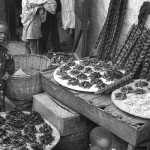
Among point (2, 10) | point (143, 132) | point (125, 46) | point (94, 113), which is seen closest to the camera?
point (143, 132)

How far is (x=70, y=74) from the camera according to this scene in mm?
5422

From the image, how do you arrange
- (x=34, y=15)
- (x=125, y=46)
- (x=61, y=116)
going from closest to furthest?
(x=61, y=116) < (x=125, y=46) < (x=34, y=15)

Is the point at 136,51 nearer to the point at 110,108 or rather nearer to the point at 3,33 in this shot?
the point at 110,108

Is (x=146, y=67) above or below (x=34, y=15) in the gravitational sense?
below

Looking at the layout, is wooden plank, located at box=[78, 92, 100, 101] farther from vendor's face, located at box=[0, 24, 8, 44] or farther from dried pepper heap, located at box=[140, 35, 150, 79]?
vendor's face, located at box=[0, 24, 8, 44]

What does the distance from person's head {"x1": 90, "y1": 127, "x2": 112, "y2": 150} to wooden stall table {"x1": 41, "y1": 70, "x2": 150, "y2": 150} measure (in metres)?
0.47

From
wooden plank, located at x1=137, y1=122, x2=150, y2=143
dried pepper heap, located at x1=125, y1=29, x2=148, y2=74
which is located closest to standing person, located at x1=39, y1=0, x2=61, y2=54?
dried pepper heap, located at x1=125, y1=29, x2=148, y2=74

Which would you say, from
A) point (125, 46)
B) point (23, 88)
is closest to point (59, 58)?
point (23, 88)

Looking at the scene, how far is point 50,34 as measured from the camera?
8.30m

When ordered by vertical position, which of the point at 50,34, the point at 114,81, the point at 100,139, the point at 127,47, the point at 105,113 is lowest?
the point at 100,139

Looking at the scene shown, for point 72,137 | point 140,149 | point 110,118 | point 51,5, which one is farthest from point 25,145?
point 51,5

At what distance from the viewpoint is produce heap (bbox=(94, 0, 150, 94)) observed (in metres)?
5.13

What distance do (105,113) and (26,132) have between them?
48.8 inches

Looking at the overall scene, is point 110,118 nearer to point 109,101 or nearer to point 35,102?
point 109,101
